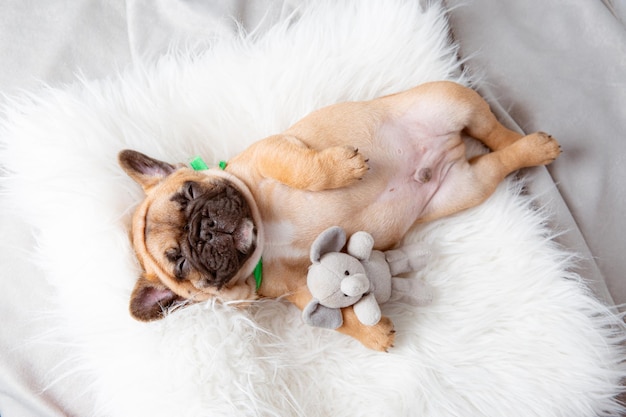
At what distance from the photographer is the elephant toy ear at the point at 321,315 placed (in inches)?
81.0

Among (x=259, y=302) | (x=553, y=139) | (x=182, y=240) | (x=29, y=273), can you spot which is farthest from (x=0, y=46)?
(x=553, y=139)

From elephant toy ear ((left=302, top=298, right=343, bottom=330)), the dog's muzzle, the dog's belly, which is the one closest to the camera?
the dog's muzzle

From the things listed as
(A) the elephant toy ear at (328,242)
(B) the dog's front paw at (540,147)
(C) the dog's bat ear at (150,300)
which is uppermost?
(B) the dog's front paw at (540,147)

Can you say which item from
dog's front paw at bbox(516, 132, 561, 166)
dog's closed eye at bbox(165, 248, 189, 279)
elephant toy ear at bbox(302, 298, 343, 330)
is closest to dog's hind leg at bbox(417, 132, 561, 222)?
dog's front paw at bbox(516, 132, 561, 166)

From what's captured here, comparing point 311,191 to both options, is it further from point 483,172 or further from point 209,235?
point 483,172

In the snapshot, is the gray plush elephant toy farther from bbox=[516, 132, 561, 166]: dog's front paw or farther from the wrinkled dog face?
bbox=[516, 132, 561, 166]: dog's front paw

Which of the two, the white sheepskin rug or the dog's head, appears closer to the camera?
the dog's head

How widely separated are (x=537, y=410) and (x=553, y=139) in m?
1.17

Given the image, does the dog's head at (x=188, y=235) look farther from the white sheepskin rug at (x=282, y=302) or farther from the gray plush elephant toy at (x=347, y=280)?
the gray plush elephant toy at (x=347, y=280)

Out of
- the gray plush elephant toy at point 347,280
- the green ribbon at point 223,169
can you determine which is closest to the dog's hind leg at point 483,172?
the gray plush elephant toy at point 347,280

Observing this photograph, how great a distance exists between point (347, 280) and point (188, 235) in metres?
0.64

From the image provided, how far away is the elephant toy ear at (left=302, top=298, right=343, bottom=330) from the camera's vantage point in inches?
81.0

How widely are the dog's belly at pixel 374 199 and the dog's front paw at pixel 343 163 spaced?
5.5 inches

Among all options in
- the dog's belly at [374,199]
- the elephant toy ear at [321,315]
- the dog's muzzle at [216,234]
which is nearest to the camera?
the dog's muzzle at [216,234]
